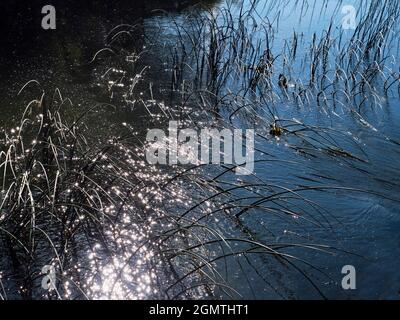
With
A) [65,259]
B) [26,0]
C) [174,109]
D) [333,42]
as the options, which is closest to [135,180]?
[65,259]

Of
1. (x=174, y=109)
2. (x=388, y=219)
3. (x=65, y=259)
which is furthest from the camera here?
(x=174, y=109)

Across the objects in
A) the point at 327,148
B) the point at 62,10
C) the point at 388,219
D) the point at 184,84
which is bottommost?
the point at 388,219

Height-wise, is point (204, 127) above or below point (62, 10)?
→ below

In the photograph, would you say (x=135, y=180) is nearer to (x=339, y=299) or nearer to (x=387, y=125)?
(x=339, y=299)

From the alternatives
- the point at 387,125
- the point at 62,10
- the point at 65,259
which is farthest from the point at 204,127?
the point at 62,10

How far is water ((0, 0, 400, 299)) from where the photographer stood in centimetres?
273

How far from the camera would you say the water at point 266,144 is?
273 centimetres

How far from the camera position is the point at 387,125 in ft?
15.0

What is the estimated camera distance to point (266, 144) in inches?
163

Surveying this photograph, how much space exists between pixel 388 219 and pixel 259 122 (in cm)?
156

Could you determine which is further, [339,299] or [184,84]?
[184,84]

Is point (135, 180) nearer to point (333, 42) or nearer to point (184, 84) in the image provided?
point (184, 84)
